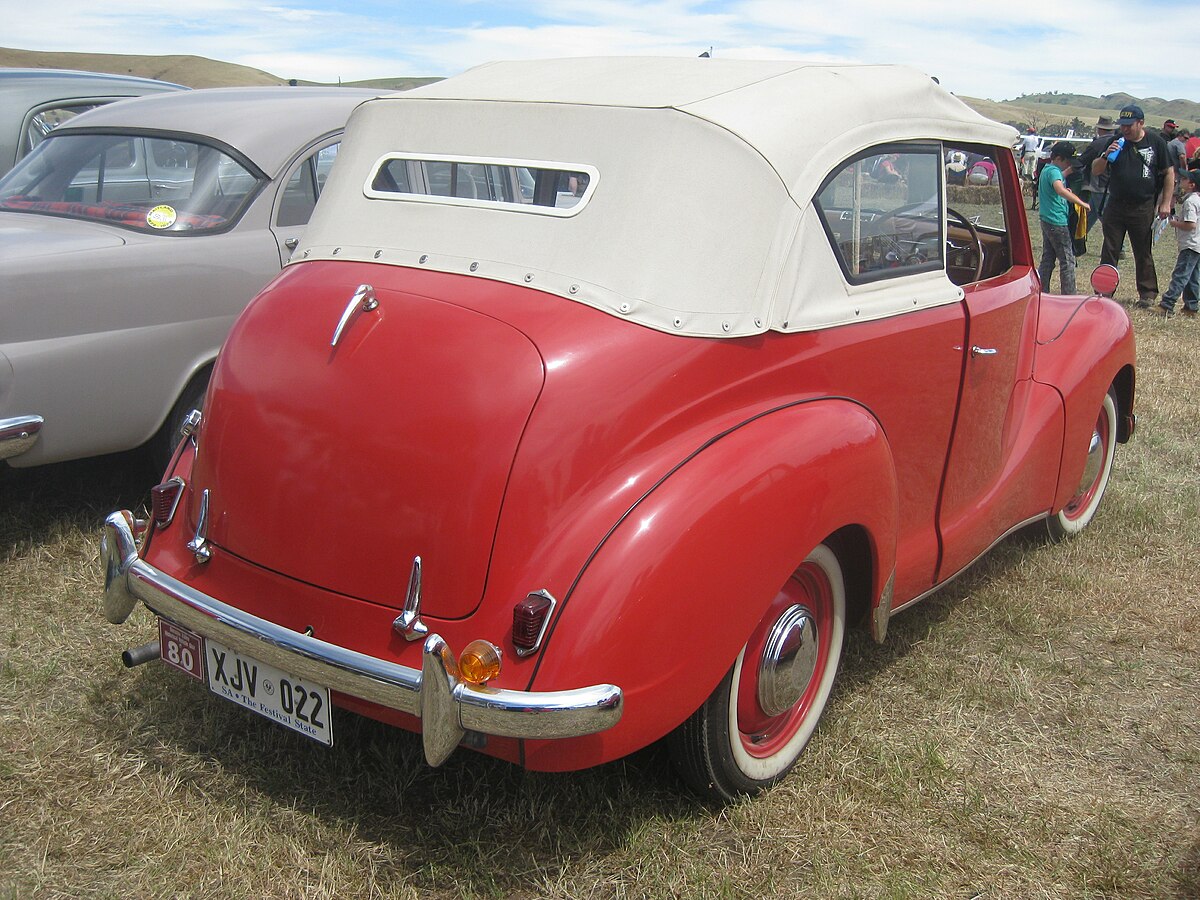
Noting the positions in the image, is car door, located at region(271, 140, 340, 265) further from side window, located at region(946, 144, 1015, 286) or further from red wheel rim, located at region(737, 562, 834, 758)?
red wheel rim, located at region(737, 562, 834, 758)

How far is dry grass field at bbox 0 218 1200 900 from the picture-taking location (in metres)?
2.54

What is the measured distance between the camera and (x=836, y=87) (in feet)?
9.85

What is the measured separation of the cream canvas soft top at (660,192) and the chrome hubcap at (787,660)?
2.52 feet

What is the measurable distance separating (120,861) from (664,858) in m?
1.32

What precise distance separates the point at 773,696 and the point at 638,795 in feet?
1.45

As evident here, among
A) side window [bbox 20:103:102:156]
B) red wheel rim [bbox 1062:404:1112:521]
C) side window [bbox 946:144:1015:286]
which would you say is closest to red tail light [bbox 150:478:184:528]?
side window [bbox 946:144:1015:286]

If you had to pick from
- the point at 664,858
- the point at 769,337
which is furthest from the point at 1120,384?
the point at 664,858

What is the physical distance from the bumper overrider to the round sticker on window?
2418 mm

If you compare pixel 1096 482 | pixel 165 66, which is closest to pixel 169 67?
pixel 165 66

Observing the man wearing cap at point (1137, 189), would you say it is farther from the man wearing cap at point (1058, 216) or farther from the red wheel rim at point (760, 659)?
the red wheel rim at point (760, 659)

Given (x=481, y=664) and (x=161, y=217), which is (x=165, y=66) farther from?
(x=481, y=664)

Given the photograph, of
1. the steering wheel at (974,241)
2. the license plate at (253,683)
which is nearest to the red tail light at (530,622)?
the license plate at (253,683)

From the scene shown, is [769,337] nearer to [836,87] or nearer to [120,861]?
[836,87]

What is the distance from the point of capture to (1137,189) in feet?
32.2
